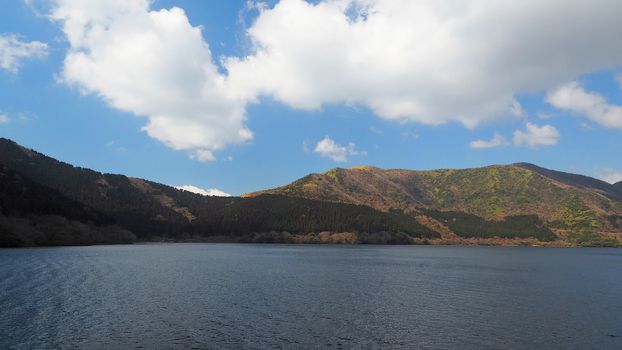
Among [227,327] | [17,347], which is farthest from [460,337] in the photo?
[17,347]

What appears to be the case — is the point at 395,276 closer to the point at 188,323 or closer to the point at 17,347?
the point at 188,323

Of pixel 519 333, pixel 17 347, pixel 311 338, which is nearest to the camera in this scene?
pixel 17 347

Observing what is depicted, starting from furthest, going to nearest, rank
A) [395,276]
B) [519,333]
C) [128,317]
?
1. [395,276]
2. [128,317]
3. [519,333]

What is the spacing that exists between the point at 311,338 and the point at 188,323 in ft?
58.9

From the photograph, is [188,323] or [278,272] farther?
[278,272]

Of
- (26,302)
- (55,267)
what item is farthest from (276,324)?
(55,267)

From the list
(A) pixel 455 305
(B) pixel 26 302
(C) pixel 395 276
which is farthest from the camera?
(C) pixel 395 276

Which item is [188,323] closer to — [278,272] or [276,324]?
[276,324]

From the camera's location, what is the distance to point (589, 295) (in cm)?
8656

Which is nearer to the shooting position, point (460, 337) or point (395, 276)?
point (460, 337)

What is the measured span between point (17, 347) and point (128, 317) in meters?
16.6

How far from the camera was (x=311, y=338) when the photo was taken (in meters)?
48.5

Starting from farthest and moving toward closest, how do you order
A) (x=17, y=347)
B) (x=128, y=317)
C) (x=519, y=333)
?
1. (x=128, y=317)
2. (x=519, y=333)
3. (x=17, y=347)

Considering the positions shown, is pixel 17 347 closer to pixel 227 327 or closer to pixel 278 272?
pixel 227 327
